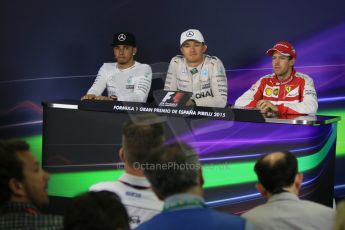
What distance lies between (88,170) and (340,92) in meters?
2.46

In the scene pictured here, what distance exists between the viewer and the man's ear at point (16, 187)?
1770 mm

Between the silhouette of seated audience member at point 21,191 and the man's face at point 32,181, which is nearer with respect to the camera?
the silhouette of seated audience member at point 21,191

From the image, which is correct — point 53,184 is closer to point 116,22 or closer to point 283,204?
point 116,22

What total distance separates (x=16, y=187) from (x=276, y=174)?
1.03 m

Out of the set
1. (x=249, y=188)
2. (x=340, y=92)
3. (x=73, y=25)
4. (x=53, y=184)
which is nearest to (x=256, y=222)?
(x=249, y=188)

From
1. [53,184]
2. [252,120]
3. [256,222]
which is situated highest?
[252,120]

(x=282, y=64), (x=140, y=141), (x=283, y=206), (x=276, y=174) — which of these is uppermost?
(x=282, y=64)

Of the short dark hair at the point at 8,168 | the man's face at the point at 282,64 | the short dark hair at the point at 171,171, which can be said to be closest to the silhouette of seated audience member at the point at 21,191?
the short dark hair at the point at 8,168

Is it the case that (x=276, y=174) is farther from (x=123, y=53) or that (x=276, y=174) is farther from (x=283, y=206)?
(x=123, y=53)

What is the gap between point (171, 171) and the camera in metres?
1.67

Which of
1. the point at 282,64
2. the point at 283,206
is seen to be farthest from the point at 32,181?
the point at 282,64

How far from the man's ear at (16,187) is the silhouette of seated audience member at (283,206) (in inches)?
32.9

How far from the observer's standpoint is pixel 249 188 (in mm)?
3861

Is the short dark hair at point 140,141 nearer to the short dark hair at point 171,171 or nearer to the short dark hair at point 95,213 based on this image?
the short dark hair at point 171,171
